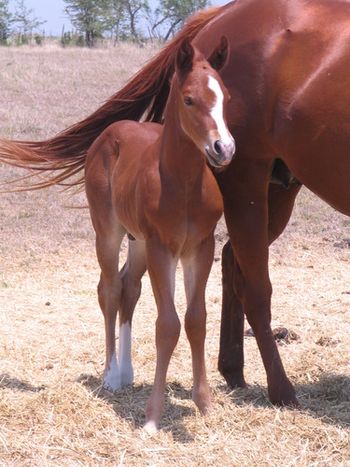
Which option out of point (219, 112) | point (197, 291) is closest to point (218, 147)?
point (219, 112)

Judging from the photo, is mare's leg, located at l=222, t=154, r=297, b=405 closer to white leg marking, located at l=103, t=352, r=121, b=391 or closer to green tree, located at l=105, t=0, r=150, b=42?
white leg marking, located at l=103, t=352, r=121, b=391

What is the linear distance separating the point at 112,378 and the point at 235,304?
0.76m

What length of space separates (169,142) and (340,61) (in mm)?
886

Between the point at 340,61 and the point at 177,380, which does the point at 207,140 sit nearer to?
the point at 340,61

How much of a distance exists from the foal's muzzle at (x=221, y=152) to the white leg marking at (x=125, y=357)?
143 centimetres

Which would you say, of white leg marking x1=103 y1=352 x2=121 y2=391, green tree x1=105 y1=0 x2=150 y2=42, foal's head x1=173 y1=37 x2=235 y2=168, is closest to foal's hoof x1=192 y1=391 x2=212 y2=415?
white leg marking x1=103 y1=352 x2=121 y2=391

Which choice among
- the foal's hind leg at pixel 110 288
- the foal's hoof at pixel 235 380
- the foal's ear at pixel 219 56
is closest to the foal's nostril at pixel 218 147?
the foal's ear at pixel 219 56

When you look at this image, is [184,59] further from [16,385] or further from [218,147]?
[16,385]

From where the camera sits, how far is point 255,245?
420 centimetres

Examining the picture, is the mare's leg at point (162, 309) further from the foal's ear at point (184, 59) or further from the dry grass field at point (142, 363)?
the foal's ear at point (184, 59)

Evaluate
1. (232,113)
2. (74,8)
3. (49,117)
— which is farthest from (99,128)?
(74,8)

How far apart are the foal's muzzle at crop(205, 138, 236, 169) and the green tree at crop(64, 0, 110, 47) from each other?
35200mm

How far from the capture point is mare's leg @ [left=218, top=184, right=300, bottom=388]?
4.53 m

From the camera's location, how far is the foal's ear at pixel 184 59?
3428 millimetres
